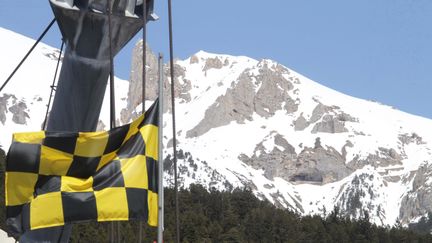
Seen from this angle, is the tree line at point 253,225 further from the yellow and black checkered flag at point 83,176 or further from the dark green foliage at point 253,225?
the yellow and black checkered flag at point 83,176

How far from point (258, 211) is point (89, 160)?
144m

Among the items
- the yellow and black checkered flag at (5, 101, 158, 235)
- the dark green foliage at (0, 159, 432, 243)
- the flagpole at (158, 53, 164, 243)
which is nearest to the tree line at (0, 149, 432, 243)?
the dark green foliage at (0, 159, 432, 243)

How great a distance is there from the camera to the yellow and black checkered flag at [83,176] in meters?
9.75

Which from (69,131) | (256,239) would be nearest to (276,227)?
(256,239)

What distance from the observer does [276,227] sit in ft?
486

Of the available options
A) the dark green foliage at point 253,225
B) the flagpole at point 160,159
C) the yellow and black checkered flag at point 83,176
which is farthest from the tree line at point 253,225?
the flagpole at point 160,159

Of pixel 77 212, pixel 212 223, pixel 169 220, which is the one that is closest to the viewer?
pixel 77 212

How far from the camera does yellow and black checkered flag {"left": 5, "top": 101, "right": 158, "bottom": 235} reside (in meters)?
9.75

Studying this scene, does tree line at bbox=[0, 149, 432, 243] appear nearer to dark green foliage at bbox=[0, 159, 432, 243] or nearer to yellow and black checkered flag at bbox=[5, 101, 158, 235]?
dark green foliage at bbox=[0, 159, 432, 243]

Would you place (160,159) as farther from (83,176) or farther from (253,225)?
(253,225)

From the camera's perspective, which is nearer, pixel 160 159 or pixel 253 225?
pixel 160 159

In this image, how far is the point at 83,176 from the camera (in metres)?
9.98

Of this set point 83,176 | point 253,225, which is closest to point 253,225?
point 253,225

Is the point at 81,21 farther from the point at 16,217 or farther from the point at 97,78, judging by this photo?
the point at 16,217
